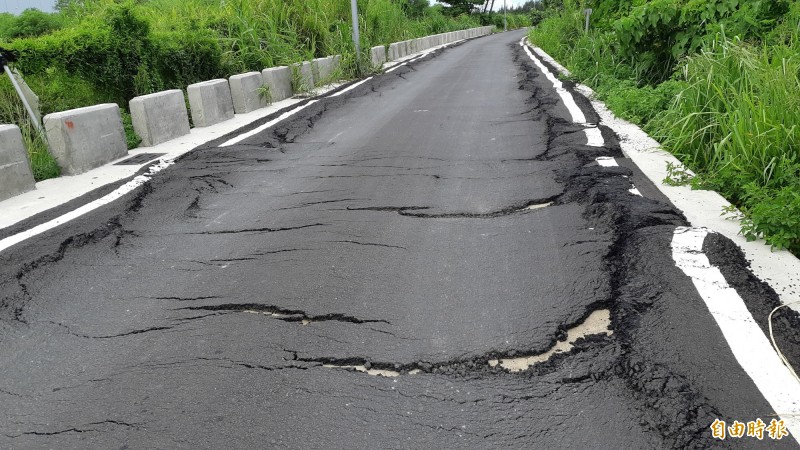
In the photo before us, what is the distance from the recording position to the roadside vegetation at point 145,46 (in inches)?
279

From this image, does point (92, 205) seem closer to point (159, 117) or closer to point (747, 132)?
point (159, 117)

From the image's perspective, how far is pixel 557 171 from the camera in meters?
5.54

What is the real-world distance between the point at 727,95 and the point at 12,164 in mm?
6458

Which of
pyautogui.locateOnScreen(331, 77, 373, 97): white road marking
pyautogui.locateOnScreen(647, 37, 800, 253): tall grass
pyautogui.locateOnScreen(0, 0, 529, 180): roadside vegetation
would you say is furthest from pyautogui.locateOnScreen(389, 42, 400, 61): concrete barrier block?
pyautogui.locateOnScreen(647, 37, 800, 253): tall grass

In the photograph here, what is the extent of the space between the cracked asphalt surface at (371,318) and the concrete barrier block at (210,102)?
322 cm

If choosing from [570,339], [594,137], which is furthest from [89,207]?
[594,137]

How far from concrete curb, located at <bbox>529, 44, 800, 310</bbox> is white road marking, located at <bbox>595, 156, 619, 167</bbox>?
190 millimetres

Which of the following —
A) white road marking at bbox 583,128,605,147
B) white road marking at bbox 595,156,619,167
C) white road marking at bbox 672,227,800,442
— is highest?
white road marking at bbox 583,128,605,147

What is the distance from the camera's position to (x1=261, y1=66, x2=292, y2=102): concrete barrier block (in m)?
10.8

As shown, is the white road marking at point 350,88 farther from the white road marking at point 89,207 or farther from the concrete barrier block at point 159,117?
the white road marking at point 89,207

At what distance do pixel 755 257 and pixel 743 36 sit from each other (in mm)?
5102

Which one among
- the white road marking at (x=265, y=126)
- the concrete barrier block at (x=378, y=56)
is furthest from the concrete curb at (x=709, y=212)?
the concrete barrier block at (x=378, y=56)

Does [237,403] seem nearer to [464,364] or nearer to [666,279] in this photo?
[464,364]

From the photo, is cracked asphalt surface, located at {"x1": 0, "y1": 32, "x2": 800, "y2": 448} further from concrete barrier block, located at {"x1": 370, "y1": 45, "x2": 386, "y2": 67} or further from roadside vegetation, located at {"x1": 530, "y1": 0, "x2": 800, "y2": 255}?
concrete barrier block, located at {"x1": 370, "y1": 45, "x2": 386, "y2": 67}
